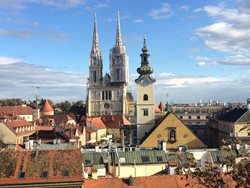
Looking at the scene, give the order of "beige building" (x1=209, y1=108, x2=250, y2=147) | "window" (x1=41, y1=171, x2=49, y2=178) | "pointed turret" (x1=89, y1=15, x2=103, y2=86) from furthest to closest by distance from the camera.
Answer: "pointed turret" (x1=89, y1=15, x2=103, y2=86) < "beige building" (x1=209, y1=108, x2=250, y2=147) < "window" (x1=41, y1=171, x2=49, y2=178)

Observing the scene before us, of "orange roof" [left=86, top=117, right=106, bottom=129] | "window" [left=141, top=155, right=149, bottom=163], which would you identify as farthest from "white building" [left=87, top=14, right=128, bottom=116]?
"window" [left=141, top=155, right=149, bottom=163]

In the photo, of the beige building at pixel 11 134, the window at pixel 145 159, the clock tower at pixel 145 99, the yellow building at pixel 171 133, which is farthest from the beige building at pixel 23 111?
the window at pixel 145 159

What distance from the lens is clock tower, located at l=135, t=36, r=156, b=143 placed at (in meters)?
72.2

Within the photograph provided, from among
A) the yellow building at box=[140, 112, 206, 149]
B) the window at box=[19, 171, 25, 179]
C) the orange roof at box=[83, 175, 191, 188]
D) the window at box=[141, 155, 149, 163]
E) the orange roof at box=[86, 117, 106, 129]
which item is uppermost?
the orange roof at box=[86, 117, 106, 129]

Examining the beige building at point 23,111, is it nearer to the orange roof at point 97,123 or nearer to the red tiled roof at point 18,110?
the red tiled roof at point 18,110

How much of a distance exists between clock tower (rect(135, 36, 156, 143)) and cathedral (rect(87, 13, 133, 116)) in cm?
9057

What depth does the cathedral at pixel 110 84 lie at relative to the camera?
165500 millimetres

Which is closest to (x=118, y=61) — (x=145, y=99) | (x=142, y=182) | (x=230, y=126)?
(x=145, y=99)

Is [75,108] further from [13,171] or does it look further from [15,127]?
[13,171]

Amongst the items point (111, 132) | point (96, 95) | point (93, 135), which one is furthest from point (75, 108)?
point (93, 135)

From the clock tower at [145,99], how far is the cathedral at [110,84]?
90.6 metres

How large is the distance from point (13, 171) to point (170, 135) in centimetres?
3633

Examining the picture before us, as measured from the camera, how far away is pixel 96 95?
6560 inches

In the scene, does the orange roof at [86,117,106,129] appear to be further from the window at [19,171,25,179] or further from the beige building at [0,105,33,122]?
the window at [19,171,25,179]
